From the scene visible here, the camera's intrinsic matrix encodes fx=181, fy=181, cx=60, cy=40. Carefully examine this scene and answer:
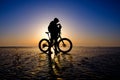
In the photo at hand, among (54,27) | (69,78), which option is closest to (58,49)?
(54,27)

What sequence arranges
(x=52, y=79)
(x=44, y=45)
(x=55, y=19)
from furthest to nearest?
(x=44, y=45) → (x=55, y=19) → (x=52, y=79)

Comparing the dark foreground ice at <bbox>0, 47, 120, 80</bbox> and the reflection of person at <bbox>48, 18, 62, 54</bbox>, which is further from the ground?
the reflection of person at <bbox>48, 18, 62, 54</bbox>

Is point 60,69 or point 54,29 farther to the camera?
point 54,29

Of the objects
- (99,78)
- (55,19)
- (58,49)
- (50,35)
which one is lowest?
(99,78)

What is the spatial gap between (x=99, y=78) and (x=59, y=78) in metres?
1.13

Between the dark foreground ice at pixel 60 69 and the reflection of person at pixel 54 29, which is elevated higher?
the reflection of person at pixel 54 29

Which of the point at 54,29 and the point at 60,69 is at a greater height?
the point at 54,29

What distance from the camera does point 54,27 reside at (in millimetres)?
15008

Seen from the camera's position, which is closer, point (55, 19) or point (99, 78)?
point (99, 78)

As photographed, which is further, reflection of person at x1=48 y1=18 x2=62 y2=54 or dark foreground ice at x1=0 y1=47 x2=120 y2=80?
reflection of person at x1=48 y1=18 x2=62 y2=54

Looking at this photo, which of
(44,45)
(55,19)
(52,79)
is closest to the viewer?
(52,79)

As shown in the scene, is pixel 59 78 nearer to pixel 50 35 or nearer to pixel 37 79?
pixel 37 79

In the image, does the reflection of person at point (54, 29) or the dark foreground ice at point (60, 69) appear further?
the reflection of person at point (54, 29)

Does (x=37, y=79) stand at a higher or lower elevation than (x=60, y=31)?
lower
